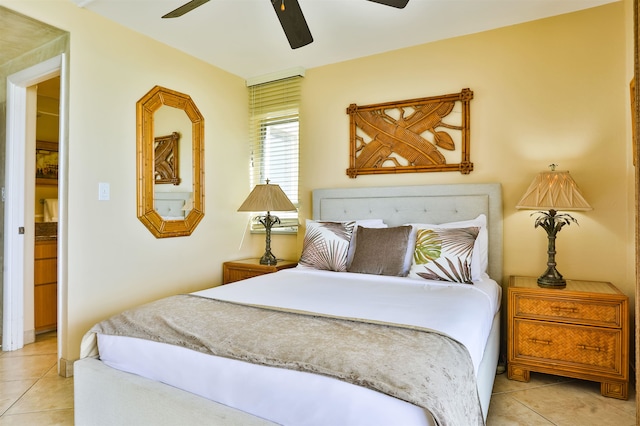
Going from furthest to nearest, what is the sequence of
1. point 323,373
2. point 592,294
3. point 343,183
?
point 343,183 < point 592,294 < point 323,373

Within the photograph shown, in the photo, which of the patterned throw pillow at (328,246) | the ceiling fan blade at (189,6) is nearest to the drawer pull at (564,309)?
the patterned throw pillow at (328,246)

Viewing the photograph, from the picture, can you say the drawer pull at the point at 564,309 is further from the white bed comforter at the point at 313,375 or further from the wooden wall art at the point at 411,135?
the wooden wall art at the point at 411,135

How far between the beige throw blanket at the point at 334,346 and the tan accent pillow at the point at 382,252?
1068 millimetres

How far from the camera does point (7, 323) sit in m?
2.95

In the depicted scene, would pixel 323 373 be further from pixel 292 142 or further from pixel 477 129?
pixel 292 142

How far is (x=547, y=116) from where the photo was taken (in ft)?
8.89

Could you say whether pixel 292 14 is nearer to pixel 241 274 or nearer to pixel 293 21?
pixel 293 21

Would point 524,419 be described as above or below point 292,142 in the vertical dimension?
below

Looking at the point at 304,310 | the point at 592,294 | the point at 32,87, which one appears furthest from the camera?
the point at 32,87

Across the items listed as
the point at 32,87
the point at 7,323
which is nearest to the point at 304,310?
the point at 7,323

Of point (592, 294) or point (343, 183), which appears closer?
point (592, 294)

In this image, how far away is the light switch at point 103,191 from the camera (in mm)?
2636

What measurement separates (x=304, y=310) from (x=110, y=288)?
1.75m

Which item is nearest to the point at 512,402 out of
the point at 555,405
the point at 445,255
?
the point at 555,405
